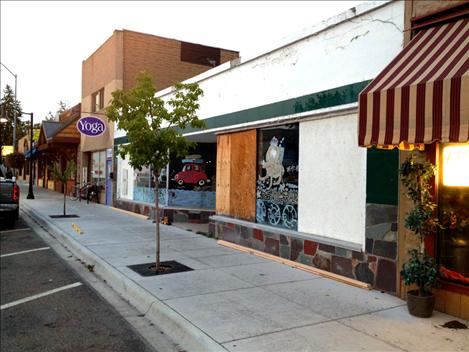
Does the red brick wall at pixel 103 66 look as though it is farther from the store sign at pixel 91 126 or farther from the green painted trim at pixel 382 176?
the green painted trim at pixel 382 176

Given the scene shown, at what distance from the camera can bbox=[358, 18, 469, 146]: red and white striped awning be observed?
15.0ft

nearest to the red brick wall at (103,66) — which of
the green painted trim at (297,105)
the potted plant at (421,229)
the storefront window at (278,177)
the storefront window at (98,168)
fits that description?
the storefront window at (98,168)

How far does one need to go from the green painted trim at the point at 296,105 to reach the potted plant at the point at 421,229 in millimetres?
2056

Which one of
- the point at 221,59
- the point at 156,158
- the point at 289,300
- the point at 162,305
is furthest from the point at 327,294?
the point at 221,59

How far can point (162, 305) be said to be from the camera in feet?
19.4

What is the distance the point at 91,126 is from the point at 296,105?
45.1 ft

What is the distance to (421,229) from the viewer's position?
549cm

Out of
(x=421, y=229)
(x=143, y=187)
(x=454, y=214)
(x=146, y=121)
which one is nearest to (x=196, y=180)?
(x=143, y=187)

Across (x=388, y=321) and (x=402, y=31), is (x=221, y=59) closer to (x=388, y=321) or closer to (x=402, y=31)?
(x=402, y=31)

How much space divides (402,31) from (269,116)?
3.53m

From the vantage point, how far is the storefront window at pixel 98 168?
22.4m

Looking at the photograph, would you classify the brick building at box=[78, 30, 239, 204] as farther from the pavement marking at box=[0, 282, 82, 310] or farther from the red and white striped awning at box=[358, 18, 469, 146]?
the red and white striped awning at box=[358, 18, 469, 146]

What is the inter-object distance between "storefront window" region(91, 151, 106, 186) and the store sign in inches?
84.1

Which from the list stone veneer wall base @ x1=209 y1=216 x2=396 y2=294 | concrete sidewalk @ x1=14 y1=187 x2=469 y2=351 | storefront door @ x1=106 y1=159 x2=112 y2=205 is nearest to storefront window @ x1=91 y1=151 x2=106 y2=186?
storefront door @ x1=106 y1=159 x2=112 y2=205
